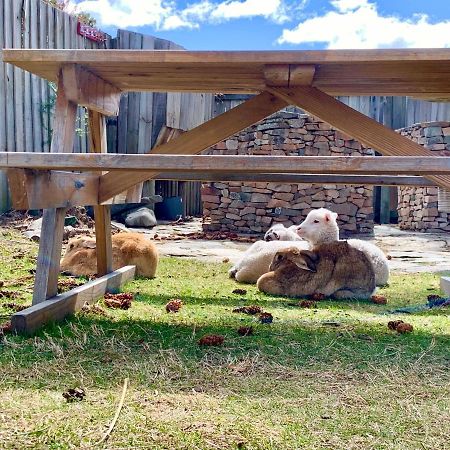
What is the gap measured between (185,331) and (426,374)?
1409 millimetres

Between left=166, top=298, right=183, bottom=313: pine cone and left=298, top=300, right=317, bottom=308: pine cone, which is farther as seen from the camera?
left=298, top=300, right=317, bottom=308: pine cone

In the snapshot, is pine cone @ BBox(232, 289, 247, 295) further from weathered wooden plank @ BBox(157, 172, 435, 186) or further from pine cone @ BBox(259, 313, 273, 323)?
pine cone @ BBox(259, 313, 273, 323)

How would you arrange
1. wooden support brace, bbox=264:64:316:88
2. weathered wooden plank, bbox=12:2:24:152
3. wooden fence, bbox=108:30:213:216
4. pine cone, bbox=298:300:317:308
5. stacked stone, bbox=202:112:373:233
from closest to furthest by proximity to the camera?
wooden support brace, bbox=264:64:316:88
pine cone, bbox=298:300:317:308
weathered wooden plank, bbox=12:2:24:152
stacked stone, bbox=202:112:373:233
wooden fence, bbox=108:30:213:216

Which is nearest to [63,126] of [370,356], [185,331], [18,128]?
[185,331]

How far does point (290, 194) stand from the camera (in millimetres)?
11742

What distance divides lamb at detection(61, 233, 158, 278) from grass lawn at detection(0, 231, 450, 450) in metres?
1.52

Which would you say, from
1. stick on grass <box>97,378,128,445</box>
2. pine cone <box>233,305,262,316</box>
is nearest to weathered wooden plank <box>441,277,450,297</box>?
pine cone <box>233,305,262,316</box>

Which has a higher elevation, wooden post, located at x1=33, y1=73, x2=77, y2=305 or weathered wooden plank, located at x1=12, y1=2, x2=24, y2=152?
weathered wooden plank, located at x1=12, y1=2, x2=24, y2=152

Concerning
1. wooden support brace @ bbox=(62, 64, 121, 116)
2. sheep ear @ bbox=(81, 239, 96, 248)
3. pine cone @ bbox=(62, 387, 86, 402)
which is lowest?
pine cone @ bbox=(62, 387, 86, 402)

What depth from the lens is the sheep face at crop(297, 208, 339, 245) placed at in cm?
563

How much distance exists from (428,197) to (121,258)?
9674 millimetres

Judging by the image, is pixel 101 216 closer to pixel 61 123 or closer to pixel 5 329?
pixel 61 123

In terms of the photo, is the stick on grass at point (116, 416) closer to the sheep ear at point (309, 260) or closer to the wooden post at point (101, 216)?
the wooden post at point (101, 216)

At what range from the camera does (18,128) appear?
9.89 m
